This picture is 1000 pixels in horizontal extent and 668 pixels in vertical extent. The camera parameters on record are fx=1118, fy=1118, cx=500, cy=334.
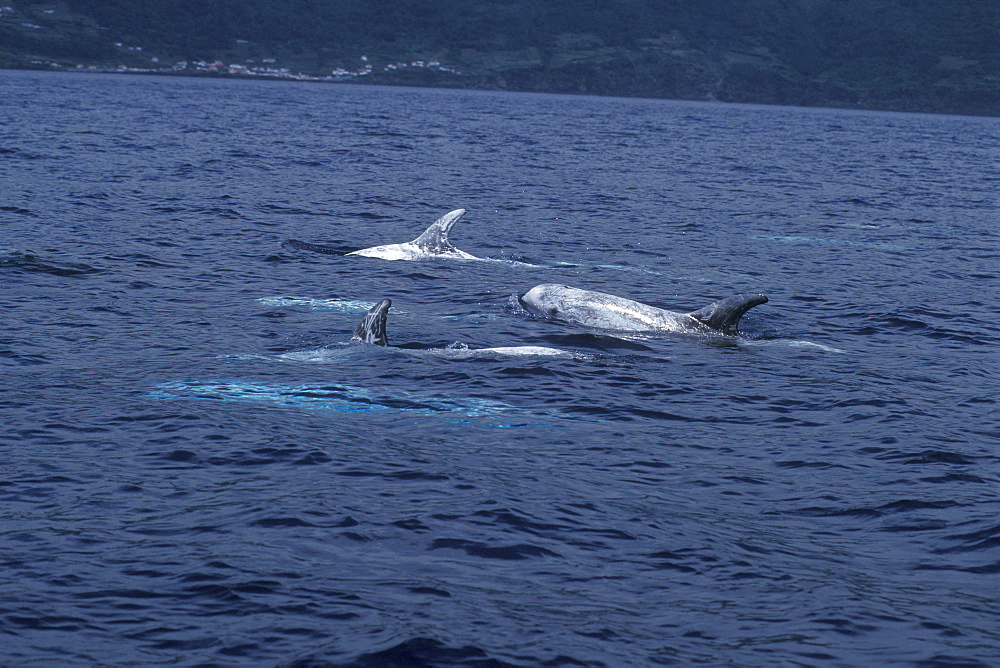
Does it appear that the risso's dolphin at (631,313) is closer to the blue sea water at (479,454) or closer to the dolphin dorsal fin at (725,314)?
the dolphin dorsal fin at (725,314)

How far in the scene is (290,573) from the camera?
9391mm

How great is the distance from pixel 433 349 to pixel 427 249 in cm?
1012

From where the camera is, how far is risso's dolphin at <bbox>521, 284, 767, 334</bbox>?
19484 millimetres

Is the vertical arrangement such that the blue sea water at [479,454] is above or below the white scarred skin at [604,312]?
below

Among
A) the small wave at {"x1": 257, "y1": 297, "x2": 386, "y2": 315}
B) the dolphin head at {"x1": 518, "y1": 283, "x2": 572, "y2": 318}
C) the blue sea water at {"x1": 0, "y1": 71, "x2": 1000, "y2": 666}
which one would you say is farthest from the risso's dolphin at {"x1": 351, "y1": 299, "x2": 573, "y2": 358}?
the dolphin head at {"x1": 518, "y1": 283, "x2": 572, "y2": 318}

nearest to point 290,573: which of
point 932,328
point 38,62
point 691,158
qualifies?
point 932,328

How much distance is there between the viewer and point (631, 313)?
20.1 metres

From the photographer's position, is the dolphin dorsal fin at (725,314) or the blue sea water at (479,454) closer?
the blue sea water at (479,454)

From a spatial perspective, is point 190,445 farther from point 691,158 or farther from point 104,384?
point 691,158

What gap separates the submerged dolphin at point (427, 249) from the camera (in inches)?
1069

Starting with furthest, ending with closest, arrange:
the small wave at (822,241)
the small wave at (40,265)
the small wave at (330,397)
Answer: the small wave at (822,241), the small wave at (40,265), the small wave at (330,397)

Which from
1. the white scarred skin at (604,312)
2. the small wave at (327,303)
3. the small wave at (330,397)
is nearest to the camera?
the small wave at (330,397)

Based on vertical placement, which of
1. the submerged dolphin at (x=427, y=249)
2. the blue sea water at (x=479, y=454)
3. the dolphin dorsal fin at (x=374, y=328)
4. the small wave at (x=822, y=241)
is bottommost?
the blue sea water at (x=479, y=454)

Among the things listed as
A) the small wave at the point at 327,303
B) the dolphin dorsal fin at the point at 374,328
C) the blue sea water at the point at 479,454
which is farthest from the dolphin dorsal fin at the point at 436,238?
the dolphin dorsal fin at the point at 374,328
